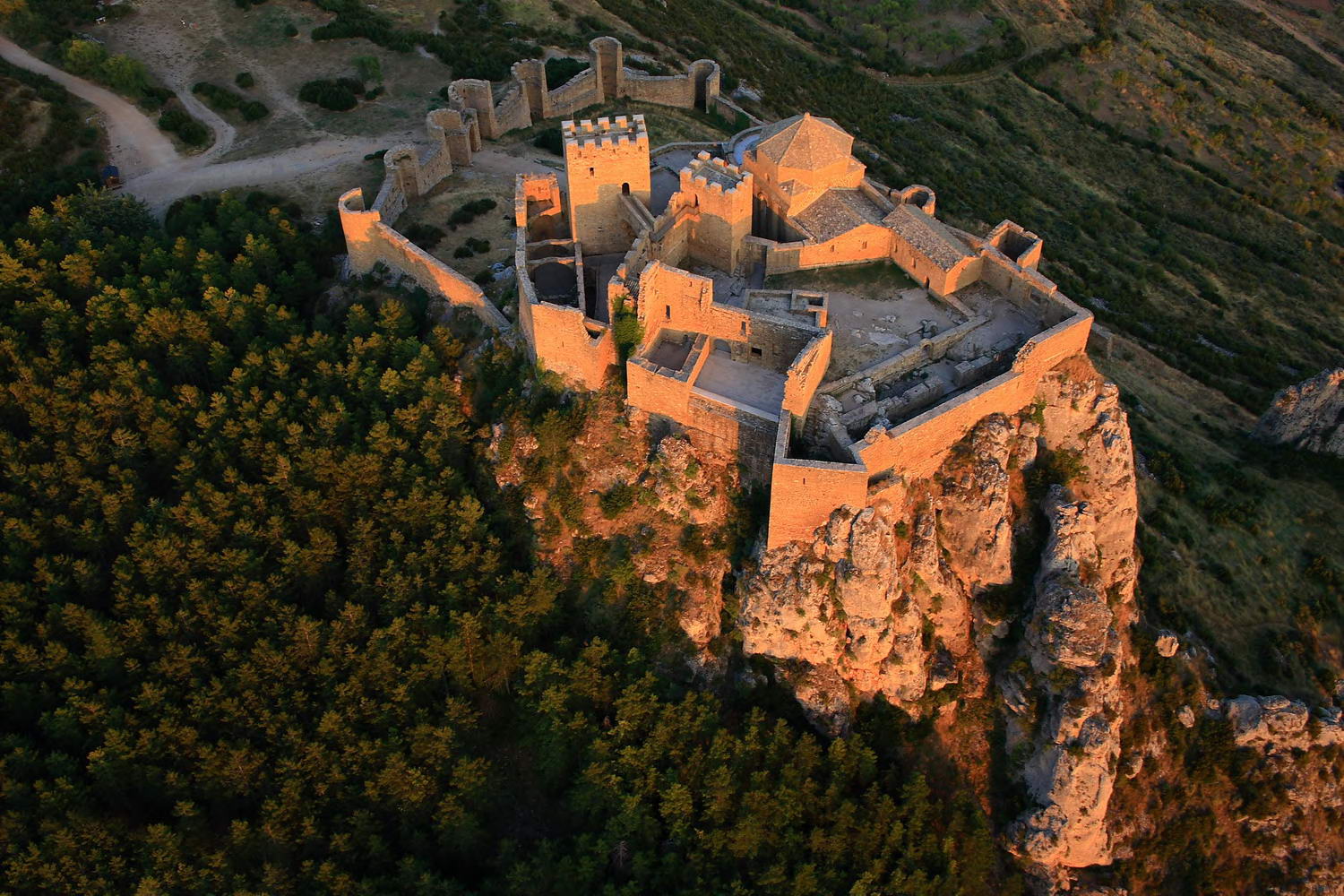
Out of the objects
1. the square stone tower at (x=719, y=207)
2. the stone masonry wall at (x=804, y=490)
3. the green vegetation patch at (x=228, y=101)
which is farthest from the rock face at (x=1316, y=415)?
the green vegetation patch at (x=228, y=101)

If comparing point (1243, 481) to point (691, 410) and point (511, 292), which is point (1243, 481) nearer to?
point (691, 410)

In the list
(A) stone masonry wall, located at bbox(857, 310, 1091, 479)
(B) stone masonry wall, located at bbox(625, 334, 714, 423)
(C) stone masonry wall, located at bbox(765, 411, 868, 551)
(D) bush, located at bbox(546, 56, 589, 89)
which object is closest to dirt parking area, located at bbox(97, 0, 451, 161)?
(D) bush, located at bbox(546, 56, 589, 89)

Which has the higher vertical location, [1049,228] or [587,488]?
[587,488]

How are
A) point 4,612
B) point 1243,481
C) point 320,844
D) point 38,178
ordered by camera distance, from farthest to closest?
1. point 38,178
2. point 1243,481
3. point 4,612
4. point 320,844

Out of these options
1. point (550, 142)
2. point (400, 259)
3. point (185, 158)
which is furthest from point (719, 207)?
point (185, 158)

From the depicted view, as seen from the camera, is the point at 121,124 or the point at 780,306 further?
the point at 121,124

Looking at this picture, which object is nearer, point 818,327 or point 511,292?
point 818,327

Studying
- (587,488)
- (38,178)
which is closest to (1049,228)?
(587,488)

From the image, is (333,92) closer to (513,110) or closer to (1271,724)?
(513,110)
